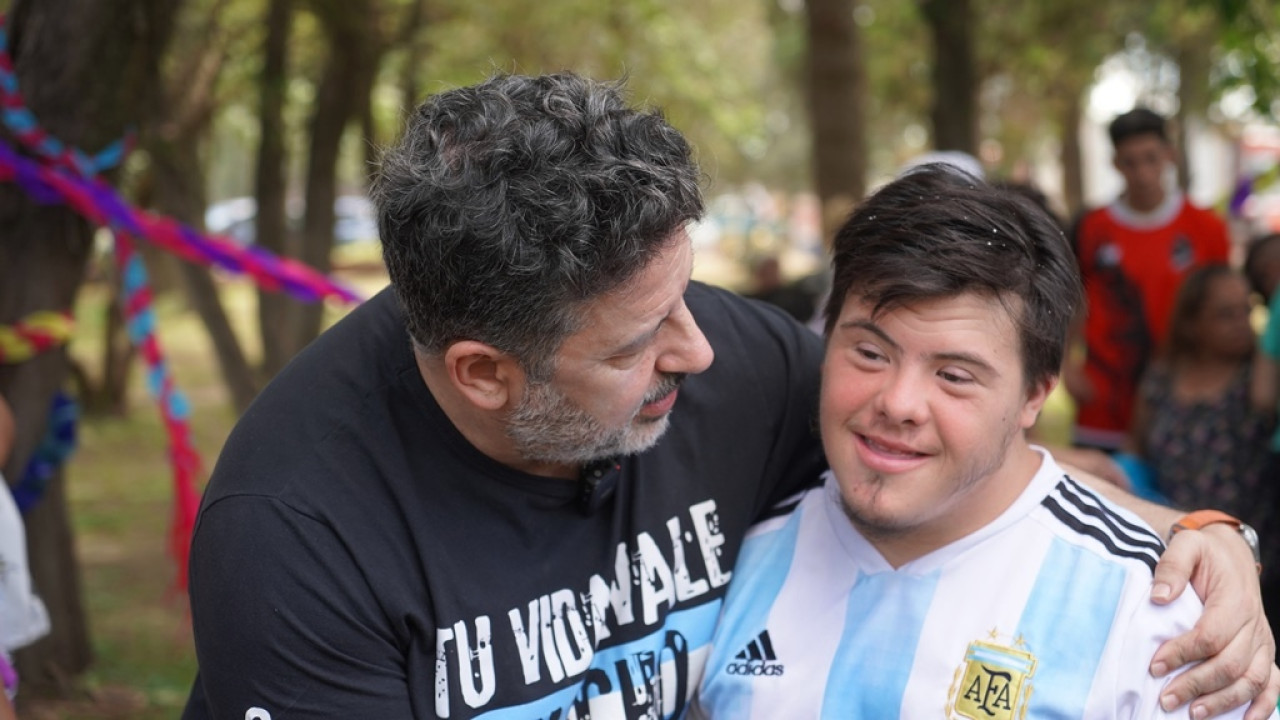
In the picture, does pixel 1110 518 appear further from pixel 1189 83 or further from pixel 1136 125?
pixel 1189 83

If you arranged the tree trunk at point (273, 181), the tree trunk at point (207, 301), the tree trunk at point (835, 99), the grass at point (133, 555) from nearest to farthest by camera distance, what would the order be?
the grass at point (133, 555)
the tree trunk at point (207, 301)
the tree trunk at point (273, 181)
the tree trunk at point (835, 99)

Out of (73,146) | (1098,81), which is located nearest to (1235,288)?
(73,146)

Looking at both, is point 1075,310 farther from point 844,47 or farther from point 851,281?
point 844,47

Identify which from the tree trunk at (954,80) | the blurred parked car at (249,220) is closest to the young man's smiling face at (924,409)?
the tree trunk at (954,80)

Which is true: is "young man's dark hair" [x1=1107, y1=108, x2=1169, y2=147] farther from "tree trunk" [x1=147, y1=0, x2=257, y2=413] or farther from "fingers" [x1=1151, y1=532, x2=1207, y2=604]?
"tree trunk" [x1=147, y1=0, x2=257, y2=413]

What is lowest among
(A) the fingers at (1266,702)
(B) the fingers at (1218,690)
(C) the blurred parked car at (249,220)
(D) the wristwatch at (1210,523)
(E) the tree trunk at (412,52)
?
(C) the blurred parked car at (249,220)

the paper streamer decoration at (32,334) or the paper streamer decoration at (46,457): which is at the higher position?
the paper streamer decoration at (32,334)

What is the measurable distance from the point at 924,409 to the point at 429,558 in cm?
80

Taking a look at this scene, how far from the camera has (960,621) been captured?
2092 mm

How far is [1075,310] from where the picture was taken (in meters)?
2.24

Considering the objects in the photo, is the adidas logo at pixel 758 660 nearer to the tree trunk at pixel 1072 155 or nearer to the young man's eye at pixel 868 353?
the young man's eye at pixel 868 353

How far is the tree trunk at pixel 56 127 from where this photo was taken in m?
4.20

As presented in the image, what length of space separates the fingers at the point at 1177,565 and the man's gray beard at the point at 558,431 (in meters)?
0.83

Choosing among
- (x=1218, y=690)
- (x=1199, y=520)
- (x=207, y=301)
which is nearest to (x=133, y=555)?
(x=207, y=301)
